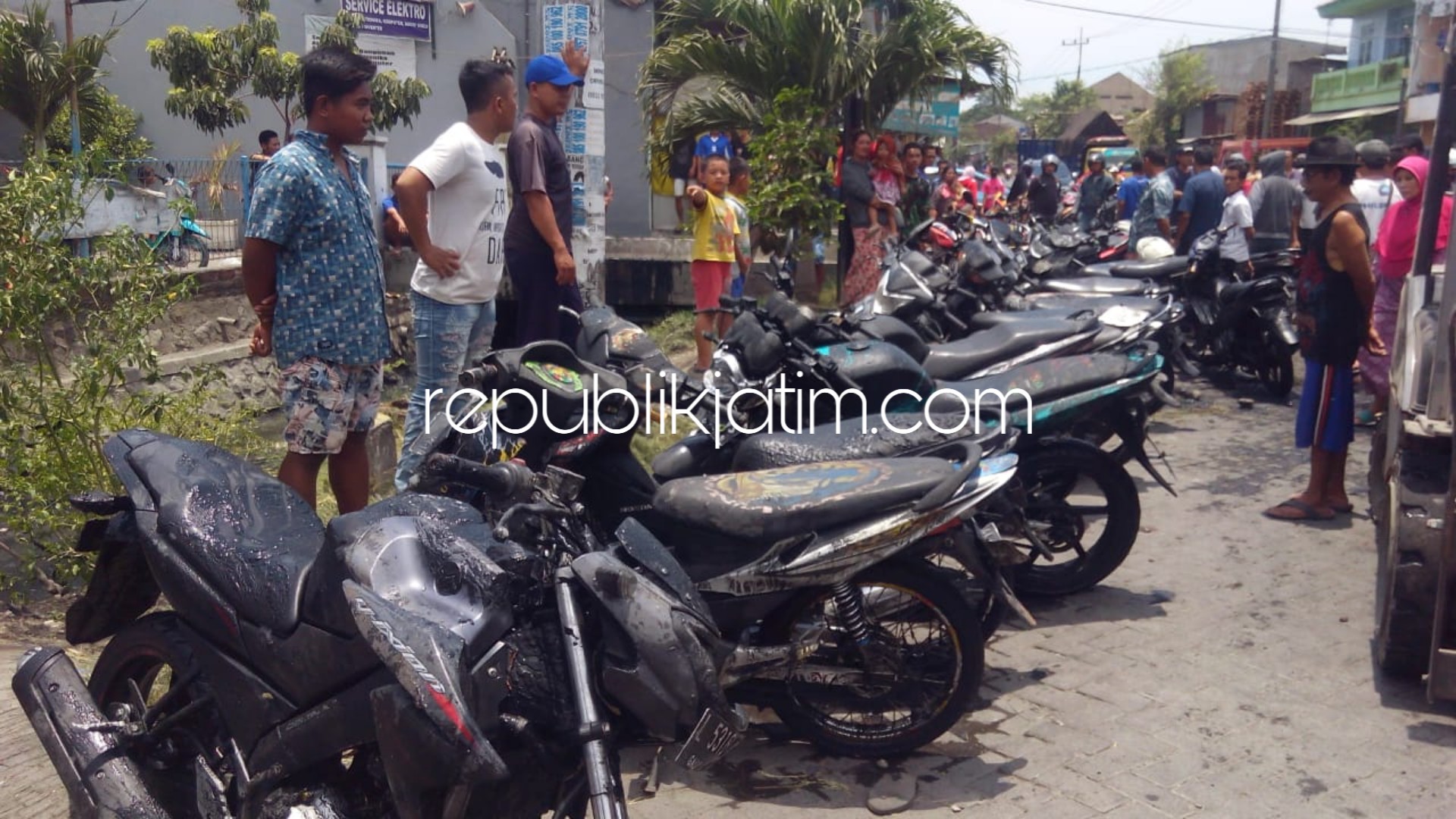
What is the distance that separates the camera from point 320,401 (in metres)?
4.11

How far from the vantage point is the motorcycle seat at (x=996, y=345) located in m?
5.57

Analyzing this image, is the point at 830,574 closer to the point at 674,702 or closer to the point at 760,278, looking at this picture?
the point at 674,702

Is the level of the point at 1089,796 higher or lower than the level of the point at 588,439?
lower

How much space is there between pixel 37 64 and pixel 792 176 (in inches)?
287

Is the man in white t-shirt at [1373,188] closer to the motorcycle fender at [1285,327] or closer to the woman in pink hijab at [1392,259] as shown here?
the motorcycle fender at [1285,327]

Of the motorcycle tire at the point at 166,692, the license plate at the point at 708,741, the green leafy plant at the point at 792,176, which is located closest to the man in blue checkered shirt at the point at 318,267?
the motorcycle tire at the point at 166,692

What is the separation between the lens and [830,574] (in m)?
3.36

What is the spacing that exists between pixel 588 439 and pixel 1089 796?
177 centimetres

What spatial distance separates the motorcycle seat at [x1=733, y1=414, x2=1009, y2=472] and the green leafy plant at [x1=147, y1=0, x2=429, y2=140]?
14.0 metres

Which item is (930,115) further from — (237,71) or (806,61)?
(237,71)

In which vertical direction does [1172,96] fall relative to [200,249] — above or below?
above

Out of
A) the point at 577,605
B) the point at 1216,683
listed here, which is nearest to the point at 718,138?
the point at 1216,683

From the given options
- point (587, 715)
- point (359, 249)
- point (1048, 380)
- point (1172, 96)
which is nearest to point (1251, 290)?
point (1048, 380)

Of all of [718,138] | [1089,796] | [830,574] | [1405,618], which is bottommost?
[1089,796]
